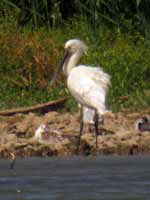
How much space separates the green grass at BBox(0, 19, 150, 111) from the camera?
49.4 feet

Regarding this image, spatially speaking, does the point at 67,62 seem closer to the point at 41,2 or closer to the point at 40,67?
the point at 40,67

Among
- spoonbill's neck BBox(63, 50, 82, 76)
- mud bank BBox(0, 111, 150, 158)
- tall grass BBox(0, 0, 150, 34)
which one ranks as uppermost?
tall grass BBox(0, 0, 150, 34)

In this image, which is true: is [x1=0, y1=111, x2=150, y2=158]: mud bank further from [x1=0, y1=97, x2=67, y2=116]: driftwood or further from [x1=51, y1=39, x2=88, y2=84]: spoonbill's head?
[x1=51, y1=39, x2=88, y2=84]: spoonbill's head

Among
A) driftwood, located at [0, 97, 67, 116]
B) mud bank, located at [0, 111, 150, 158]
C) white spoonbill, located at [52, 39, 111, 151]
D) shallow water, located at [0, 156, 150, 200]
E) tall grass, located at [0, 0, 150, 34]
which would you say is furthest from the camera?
tall grass, located at [0, 0, 150, 34]

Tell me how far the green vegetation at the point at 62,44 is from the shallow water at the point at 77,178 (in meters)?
3.06

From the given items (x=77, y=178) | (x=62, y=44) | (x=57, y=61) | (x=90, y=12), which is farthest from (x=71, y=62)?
(x=77, y=178)

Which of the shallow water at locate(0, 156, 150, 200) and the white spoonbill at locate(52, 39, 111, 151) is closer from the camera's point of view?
the shallow water at locate(0, 156, 150, 200)

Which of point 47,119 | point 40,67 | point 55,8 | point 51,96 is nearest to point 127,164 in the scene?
point 47,119

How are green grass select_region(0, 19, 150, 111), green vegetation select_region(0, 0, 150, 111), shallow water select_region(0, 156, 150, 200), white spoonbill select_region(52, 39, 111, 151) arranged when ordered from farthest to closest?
green vegetation select_region(0, 0, 150, 111), green grass select_region(0, 19, 150, 111), white spoonbill select_region(52, 39, 111, 151), shallow water select_region(0, 156, 150, 200)

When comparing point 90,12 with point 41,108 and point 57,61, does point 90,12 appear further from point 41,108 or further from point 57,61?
point 41,108

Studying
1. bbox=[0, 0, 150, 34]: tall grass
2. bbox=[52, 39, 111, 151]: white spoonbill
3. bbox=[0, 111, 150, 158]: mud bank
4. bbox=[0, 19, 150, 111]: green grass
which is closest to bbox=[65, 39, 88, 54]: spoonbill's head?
bbox=[52, 39, 111, 151]: white spoonbill

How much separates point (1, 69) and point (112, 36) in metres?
1.85

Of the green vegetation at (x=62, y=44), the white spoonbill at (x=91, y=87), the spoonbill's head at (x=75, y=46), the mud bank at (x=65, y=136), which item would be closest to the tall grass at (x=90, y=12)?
the green vegetation at (x=62, y=44)

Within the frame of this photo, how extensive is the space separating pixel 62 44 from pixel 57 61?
1.52 feet
